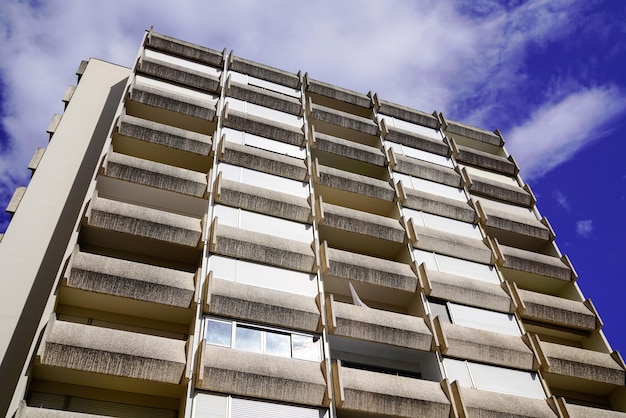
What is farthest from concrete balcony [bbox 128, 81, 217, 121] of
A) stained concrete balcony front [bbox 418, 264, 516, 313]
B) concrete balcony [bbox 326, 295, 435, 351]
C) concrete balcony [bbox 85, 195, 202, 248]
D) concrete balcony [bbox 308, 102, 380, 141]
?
stained concrete balcony front [bbox 418, 264, 516, 313]

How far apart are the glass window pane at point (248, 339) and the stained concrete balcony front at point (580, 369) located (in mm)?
10898

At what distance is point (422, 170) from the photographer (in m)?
30.1

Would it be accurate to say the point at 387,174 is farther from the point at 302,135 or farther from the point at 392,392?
the point at 392,392

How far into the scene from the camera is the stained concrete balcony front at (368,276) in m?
22.8

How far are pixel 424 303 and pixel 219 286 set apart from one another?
825cm

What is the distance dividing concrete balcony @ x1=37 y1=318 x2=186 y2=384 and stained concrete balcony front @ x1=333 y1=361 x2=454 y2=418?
5.11 meters

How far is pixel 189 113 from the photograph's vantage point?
2745 centimetres

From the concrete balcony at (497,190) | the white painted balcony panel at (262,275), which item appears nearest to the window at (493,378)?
the white painted balcony panel at (262,275)

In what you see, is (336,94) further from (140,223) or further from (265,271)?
(140,223)

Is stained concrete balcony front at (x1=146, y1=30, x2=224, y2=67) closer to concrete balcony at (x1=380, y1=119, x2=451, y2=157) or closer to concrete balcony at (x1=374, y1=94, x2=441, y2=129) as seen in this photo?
concrete balcony at (x1=374, y1=94, x2=441, y2=129)

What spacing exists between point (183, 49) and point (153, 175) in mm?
11871

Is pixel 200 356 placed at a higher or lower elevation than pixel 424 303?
lower

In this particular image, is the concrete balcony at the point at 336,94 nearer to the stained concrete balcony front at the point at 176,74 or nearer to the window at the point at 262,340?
the stained concrete balcony front at the point at 176,74

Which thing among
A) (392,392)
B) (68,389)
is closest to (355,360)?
(392,392)
